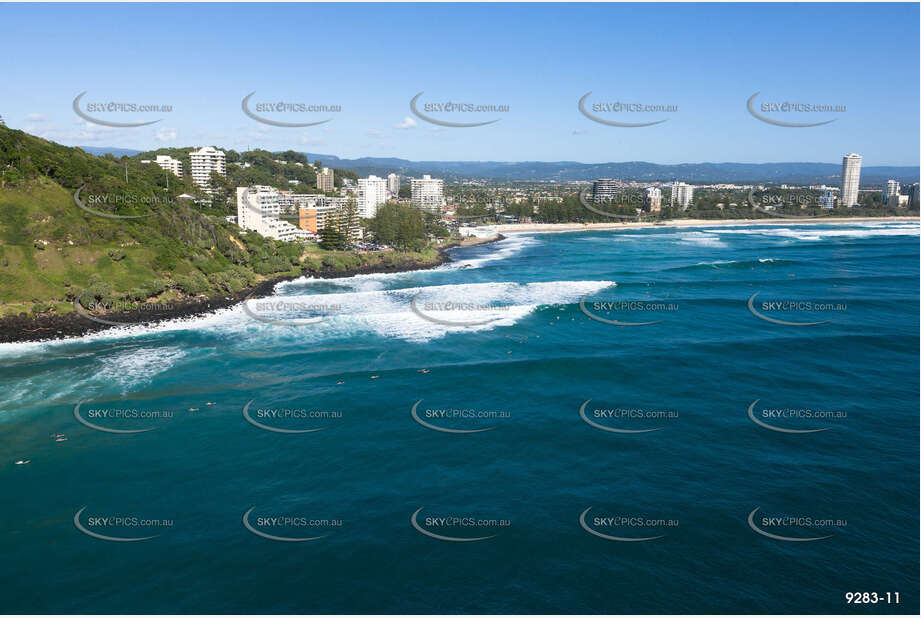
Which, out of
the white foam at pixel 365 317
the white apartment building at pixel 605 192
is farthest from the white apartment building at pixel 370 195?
the white apartment building at pixel 605 192

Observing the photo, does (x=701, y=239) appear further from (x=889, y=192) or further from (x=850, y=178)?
(x=889, y=192)

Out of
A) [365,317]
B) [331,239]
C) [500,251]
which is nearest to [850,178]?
[500,251]

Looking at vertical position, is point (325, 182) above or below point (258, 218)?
above

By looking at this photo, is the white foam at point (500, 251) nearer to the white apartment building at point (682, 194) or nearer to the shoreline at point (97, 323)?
the shoreline at point (97, 323)

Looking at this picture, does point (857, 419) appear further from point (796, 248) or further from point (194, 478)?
point (796, 248)

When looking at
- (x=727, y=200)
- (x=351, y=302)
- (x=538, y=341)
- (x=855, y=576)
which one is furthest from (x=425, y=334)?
(x=727, y=200)

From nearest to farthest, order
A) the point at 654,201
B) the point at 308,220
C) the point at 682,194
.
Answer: the point at 308,220
the point at 654,201
the point at 682,194

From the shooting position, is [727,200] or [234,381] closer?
[234,381]
